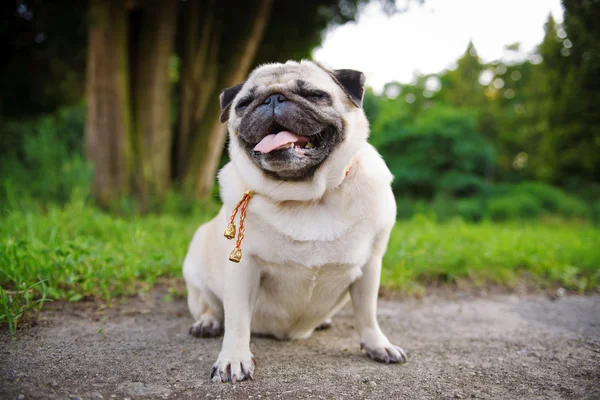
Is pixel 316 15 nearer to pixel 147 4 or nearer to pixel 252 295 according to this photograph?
pixel 147 4

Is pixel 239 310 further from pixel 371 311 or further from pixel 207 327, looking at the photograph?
pixel 371 311

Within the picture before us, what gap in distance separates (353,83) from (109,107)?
5027 mm

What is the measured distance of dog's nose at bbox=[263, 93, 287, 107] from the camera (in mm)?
2266

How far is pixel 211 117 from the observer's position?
301 inches

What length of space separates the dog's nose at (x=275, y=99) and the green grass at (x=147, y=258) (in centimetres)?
171

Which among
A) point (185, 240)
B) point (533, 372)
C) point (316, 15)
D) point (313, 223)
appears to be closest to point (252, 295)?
point (313, 223)

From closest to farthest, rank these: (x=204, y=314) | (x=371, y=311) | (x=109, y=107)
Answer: (x=371, y=311) < (x=204, y=314) < (x=109, y=107)

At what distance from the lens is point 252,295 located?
→ 2.35 metres

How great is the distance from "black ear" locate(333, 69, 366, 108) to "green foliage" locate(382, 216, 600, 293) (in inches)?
81.7

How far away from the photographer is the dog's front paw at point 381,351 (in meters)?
2.44

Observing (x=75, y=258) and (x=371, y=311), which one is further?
(x=75, y=258)

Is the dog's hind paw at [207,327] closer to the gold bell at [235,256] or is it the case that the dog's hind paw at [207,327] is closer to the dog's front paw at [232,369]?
the dog's front paw at [232,369]

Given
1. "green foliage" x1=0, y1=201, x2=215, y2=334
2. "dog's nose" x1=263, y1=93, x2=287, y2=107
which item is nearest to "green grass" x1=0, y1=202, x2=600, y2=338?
"green foliage" x1=0, y1=201, x2=215, y2=334

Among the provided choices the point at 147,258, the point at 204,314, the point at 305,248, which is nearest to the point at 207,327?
the point at 204,314
